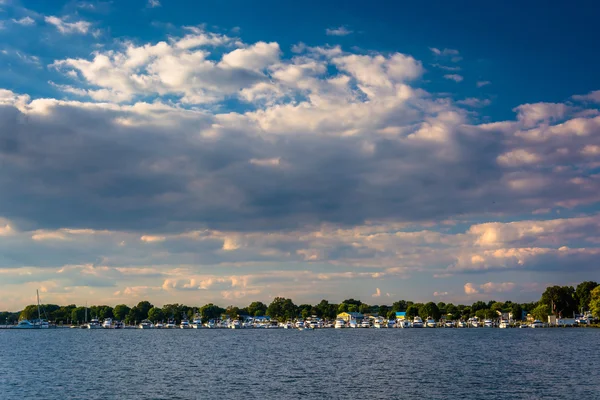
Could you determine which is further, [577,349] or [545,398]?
[577,349]

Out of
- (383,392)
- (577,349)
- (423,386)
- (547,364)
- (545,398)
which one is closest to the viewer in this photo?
(545,398)

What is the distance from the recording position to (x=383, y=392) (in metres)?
75.1

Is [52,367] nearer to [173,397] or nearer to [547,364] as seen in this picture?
[173,397]

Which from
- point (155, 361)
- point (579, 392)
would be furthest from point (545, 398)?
point (155, 361)

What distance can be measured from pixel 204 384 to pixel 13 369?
4926 cm

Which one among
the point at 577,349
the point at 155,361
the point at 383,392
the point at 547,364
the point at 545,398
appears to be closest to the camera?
the point at 545,398

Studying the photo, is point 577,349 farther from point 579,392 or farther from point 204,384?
point 204,384

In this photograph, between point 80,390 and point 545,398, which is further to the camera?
point 80,390

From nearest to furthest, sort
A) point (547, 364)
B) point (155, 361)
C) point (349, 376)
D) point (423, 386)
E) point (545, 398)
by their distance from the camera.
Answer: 1. point (545, 398)
2. point (423, 386)
3. point (349, 376)
4. point (547, 364)
5. point (155, 361)

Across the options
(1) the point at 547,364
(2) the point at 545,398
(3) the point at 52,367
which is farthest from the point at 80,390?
(1) the point at 547,364

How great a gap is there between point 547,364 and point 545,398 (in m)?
41.9

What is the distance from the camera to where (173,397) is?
72.1 m

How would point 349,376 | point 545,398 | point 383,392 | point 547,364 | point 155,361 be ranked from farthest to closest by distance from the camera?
point 155,361 → point 547,364 → point 349,376 → point 383,392 → point 545,398

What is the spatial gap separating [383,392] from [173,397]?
1057 inches
